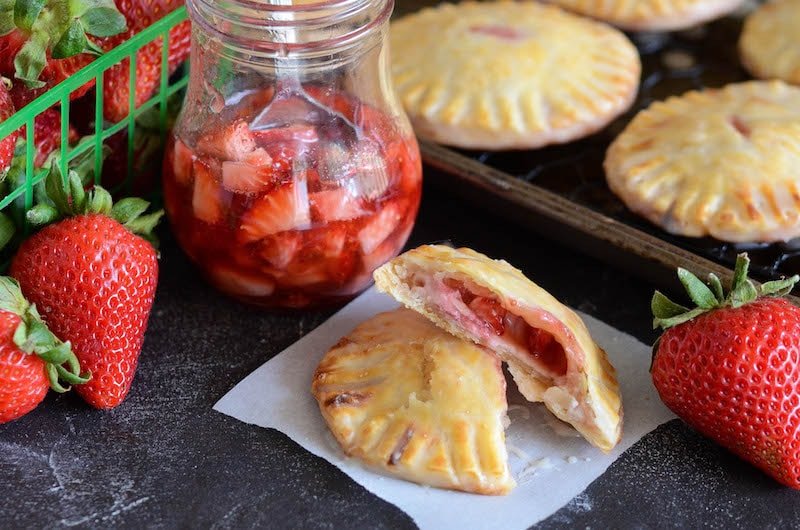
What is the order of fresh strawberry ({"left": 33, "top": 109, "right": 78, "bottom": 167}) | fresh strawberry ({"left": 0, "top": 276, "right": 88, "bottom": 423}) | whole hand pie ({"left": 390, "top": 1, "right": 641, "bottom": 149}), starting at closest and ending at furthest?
fresh strawberry ({"left": 0, "top": 276, "right": 88, "bottom": 423}), fresh strawberry ({"left": 33, "top": 109, "right": 78, "bottom": 167}), whole hand pie ({"left": 390, "top": 1, "right": 641, "bottom": 149})

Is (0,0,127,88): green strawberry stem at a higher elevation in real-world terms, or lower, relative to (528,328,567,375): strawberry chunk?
higher

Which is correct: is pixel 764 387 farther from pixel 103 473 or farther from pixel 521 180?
pixel 103 473

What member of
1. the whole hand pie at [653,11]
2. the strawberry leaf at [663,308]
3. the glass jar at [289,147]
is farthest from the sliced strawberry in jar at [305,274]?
the whole hand pie at [653,11]

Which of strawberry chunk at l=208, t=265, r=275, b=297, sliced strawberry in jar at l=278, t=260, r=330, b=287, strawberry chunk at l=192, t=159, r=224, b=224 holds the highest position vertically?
strawberry chunk at l=192, t=159, r=224, b=224

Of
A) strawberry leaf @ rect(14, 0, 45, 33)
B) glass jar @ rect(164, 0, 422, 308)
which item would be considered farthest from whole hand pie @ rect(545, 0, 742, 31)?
strawberry leaf @ rect(14, 0, 45, 33)

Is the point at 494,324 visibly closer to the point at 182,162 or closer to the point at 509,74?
the point at 182,162

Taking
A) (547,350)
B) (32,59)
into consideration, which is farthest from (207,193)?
(547,350)

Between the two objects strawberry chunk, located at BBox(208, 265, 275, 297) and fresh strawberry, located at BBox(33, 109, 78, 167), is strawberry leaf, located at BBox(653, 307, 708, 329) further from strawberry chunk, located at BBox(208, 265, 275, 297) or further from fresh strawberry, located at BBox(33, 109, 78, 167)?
fresh strawberry, located at BBox(33, 109, 78, 167)
